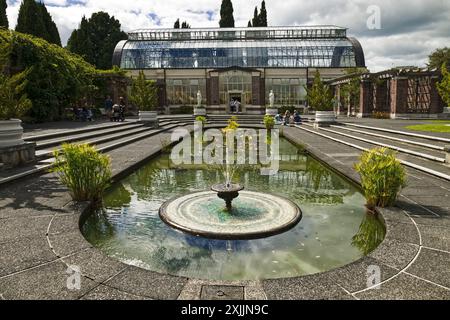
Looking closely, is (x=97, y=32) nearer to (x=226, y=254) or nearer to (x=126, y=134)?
(x=126, y=134)

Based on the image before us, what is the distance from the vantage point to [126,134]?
61.6ft

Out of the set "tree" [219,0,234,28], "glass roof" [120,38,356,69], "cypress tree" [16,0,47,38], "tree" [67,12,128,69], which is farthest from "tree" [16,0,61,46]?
"tree" [219,0,234,28]

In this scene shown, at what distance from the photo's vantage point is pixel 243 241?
17.2 ft

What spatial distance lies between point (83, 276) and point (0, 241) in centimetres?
184

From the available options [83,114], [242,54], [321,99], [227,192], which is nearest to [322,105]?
[321,99]

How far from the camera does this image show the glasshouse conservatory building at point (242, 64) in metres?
44.8

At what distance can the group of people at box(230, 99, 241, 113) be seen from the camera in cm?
4169

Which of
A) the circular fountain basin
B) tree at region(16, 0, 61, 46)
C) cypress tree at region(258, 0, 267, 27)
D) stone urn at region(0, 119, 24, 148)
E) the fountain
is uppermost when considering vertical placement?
cypress tree at region(258, 0, 267, 27)

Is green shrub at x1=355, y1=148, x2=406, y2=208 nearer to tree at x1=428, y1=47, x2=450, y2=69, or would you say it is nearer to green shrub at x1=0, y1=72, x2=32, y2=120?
green shrub at x1=0, y1=72, x2=32, y2=120

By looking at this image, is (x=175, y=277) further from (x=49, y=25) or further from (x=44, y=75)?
(x=49, y=25)

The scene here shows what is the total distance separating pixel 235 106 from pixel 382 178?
3777cm

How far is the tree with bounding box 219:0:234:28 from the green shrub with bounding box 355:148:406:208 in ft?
191

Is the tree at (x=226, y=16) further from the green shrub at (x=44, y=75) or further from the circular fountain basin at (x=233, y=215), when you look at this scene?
the circular fountain basin at (x=233, y=215)
